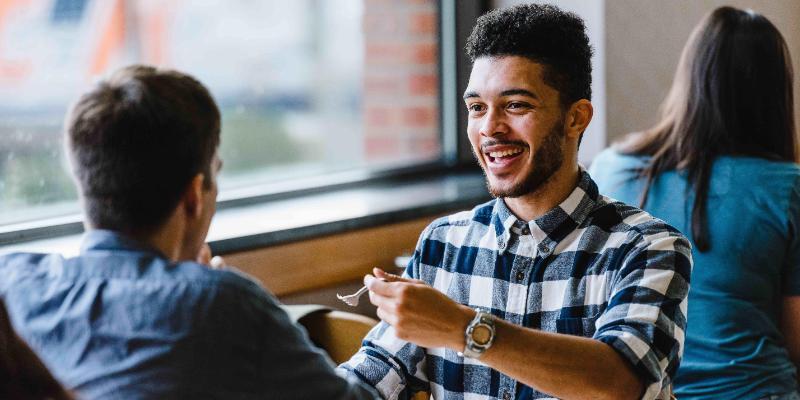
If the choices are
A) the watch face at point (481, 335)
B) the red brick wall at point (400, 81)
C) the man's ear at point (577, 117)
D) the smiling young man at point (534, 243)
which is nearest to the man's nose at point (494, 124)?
the smiling young man at point (534, 243)

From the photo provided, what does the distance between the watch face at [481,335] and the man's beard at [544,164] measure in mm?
331

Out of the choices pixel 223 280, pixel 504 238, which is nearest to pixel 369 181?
pixel 504 238

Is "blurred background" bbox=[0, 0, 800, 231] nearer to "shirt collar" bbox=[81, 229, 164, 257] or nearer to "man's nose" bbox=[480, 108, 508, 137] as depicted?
"man's nose" bbox=[480, 108, 508, 137]

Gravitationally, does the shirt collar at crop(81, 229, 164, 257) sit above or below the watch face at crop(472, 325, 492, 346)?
above

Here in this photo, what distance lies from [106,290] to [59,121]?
1.34 meters

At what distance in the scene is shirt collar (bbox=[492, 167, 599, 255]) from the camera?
5.09 feet

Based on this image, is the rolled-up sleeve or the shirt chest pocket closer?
the rolled-up sleeve

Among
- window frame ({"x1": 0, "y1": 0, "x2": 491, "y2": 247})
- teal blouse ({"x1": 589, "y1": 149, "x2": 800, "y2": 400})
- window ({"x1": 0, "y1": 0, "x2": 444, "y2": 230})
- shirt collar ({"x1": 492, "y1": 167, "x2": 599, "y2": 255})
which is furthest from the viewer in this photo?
window frame ({"x1": 0, "y1": 0, "x2": 491, "y2": 247})

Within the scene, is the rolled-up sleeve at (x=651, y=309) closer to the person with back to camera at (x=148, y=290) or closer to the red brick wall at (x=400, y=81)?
the person with back to camera at (x=148, y=290)

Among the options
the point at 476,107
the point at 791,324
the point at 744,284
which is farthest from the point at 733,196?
the point at 476,107

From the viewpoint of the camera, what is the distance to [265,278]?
7.25ft

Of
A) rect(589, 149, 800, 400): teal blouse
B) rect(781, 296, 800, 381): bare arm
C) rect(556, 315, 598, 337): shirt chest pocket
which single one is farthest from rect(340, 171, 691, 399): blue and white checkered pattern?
rect(781, 296, 800, 381): bare arm

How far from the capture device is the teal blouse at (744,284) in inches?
81.8

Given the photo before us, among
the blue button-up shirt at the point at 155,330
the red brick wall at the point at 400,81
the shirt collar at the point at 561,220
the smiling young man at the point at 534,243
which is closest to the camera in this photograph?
the blue button-up shirt at the point at 155,330
